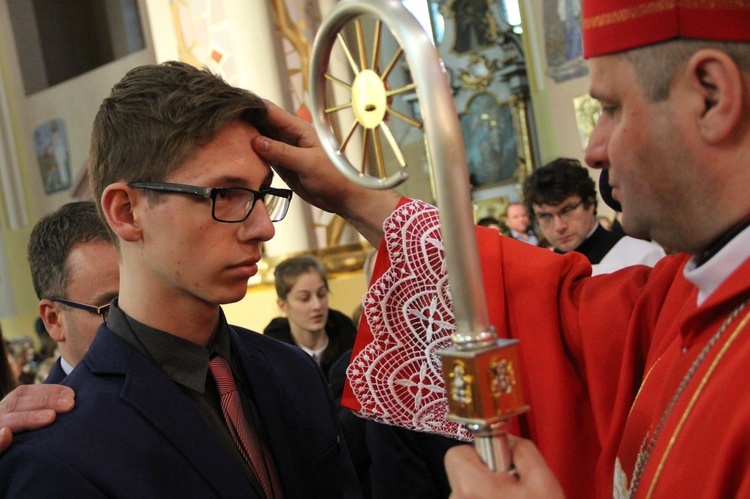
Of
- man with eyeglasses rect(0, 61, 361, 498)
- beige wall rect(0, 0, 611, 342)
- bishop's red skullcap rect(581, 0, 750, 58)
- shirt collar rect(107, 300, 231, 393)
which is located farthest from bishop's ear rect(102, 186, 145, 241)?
beige wall rect(0, 0, 611, 342)

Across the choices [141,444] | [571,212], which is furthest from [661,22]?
[571,212]

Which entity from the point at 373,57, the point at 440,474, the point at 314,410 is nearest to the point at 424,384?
the point at 314,410

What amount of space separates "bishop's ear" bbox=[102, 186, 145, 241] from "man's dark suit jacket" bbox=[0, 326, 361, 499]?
0.21 meters

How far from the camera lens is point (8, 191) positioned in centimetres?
1302

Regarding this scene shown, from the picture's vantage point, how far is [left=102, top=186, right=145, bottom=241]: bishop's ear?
5.61 ft

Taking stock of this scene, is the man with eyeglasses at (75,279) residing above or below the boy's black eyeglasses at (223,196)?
below

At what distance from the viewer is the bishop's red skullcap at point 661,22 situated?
1.31m

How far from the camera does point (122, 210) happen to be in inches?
67.9

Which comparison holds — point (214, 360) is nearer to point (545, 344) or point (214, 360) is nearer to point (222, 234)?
point (222, 234)

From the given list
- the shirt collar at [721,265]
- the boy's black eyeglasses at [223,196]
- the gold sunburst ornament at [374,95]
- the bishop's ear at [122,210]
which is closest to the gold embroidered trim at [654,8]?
the shirt collar at [721,265]

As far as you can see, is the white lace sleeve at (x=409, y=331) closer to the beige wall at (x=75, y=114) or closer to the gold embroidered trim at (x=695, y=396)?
the gold embroidered trim at (x=695, y=396)

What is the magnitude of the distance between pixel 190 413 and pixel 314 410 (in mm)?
427

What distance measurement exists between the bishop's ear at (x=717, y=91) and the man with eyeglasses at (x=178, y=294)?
87 centimetres

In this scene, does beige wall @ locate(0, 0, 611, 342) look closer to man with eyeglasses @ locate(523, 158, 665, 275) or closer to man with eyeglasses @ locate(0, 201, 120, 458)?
man with eyeglasses @ locate(523, 158, 665, 275)
